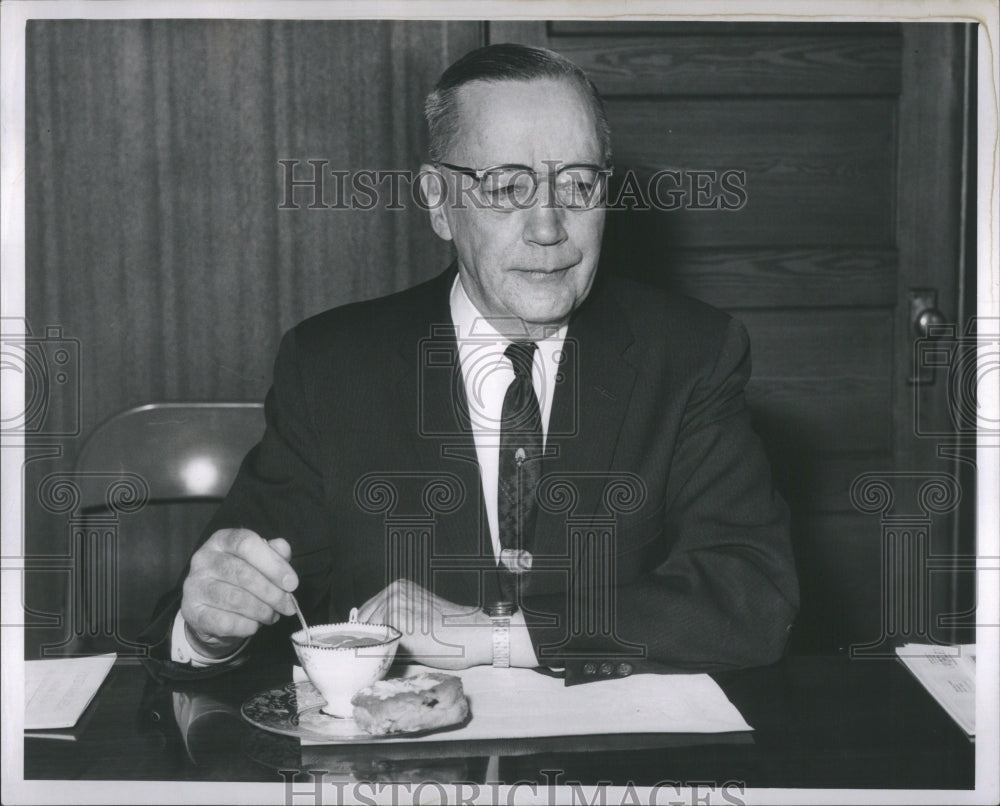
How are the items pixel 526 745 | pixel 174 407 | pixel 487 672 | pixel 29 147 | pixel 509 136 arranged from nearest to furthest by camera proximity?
pixel 526 745 → pixel 487 672 → pixel 509 136 → pixel 174 407 → pixel 29 147

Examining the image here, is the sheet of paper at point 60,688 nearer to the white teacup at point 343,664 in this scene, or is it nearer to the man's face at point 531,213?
the white teacup at point 343,664

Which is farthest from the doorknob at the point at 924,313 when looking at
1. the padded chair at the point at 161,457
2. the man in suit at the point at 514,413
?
the padded chair at the point at 161,457

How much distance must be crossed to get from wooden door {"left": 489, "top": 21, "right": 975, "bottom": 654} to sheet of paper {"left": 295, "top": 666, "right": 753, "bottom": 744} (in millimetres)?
1351

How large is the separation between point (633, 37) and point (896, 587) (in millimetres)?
1332

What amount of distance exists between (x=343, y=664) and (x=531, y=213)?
747 millimetres

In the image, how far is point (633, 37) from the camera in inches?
93.8

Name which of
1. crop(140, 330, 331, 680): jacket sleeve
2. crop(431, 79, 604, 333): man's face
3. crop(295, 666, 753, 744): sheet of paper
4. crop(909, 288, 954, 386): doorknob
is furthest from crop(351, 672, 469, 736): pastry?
crop(909, 288, 954, 386): doorknob

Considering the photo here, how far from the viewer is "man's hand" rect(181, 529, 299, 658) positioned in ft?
3.88

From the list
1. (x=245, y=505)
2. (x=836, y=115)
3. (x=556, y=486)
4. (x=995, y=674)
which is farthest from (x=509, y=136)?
(x=836, y=115)

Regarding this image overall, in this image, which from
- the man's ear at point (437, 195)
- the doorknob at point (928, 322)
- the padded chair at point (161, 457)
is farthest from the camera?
the doorknob at point (928, 322)

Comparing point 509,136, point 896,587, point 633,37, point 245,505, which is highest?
point 633,37

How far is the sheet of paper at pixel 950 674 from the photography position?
1121 millimetres

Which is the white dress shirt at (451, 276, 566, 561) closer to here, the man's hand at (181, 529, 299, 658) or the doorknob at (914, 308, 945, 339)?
the man's hand at (181, 529, 299, 658)

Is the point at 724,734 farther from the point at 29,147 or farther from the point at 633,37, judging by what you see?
the point at 29,147
